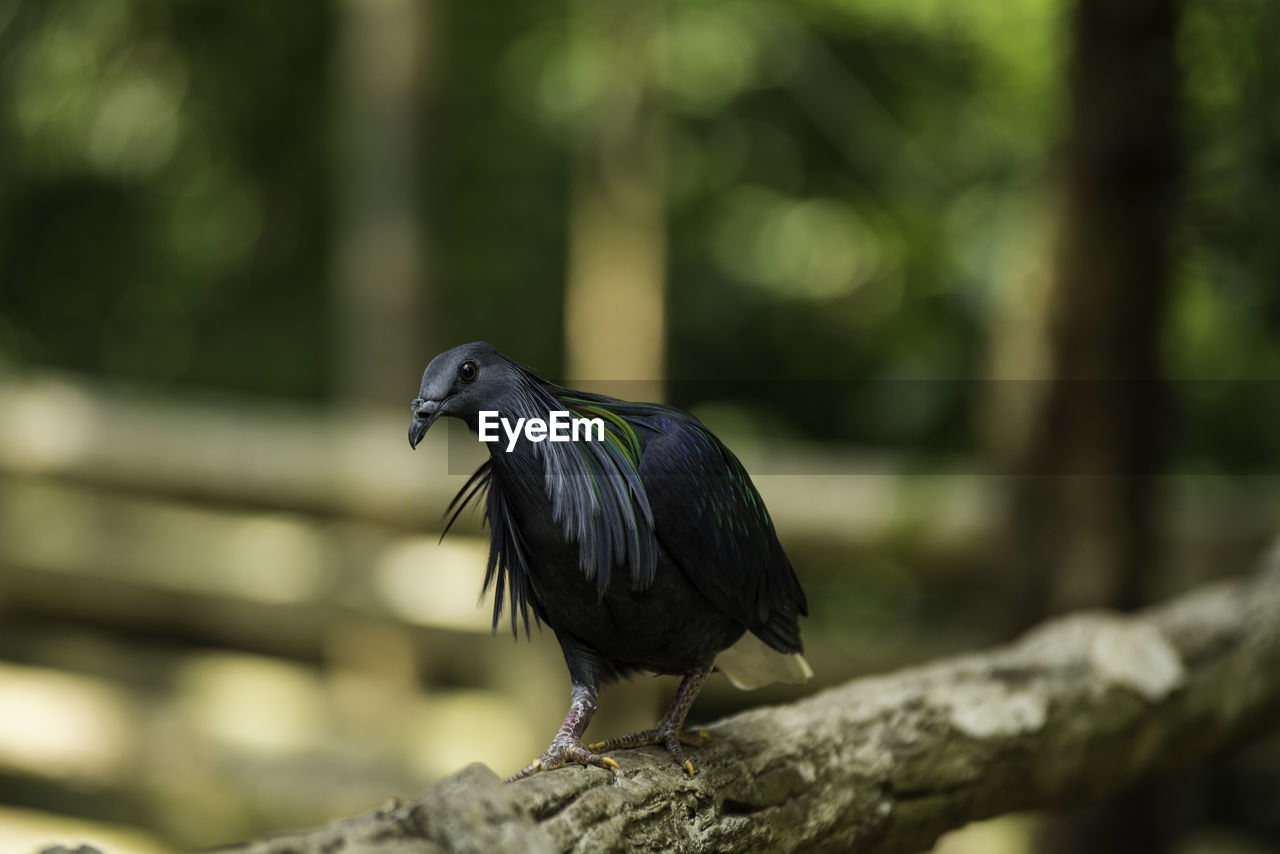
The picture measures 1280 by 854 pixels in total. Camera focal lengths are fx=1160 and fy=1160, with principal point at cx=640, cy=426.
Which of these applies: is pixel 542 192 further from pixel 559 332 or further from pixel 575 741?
pixel 575 741

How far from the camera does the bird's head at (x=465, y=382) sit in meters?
1.14

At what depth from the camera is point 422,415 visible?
112cm

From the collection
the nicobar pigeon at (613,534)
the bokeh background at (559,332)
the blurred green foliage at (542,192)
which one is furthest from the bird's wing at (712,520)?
the blurred green foliage at (542,192)

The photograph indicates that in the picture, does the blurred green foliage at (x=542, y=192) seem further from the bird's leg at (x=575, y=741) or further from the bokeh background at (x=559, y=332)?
the bird's leg at (x=575, y=741)

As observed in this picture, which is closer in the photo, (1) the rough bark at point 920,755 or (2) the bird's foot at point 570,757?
(1) the rough bark at point 920,755

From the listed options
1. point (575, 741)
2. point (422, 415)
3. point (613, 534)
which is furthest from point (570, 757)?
point (422, 415)

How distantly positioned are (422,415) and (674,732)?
0.55 metres

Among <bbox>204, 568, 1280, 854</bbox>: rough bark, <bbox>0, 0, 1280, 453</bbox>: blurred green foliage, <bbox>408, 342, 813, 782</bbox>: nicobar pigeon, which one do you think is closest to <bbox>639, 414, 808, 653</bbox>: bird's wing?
<bbox>408, 342, 813, 782</bbox>: nicobar pigeon

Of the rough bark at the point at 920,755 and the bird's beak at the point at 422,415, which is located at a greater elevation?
the bird's beak at the point at 422,415

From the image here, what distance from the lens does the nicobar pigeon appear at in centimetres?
120

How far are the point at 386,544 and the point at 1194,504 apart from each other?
3009 mm

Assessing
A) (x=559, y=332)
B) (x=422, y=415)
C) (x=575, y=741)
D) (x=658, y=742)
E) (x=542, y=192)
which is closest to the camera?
(x=422, y=415)

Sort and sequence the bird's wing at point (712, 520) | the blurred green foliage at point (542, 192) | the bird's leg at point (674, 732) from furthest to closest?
1. the blurred green foliage at point (542, 192)
2. the bird's leg at point (674, 732)
3. the bird's wing at point (712, 520)

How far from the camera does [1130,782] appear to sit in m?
2.29
